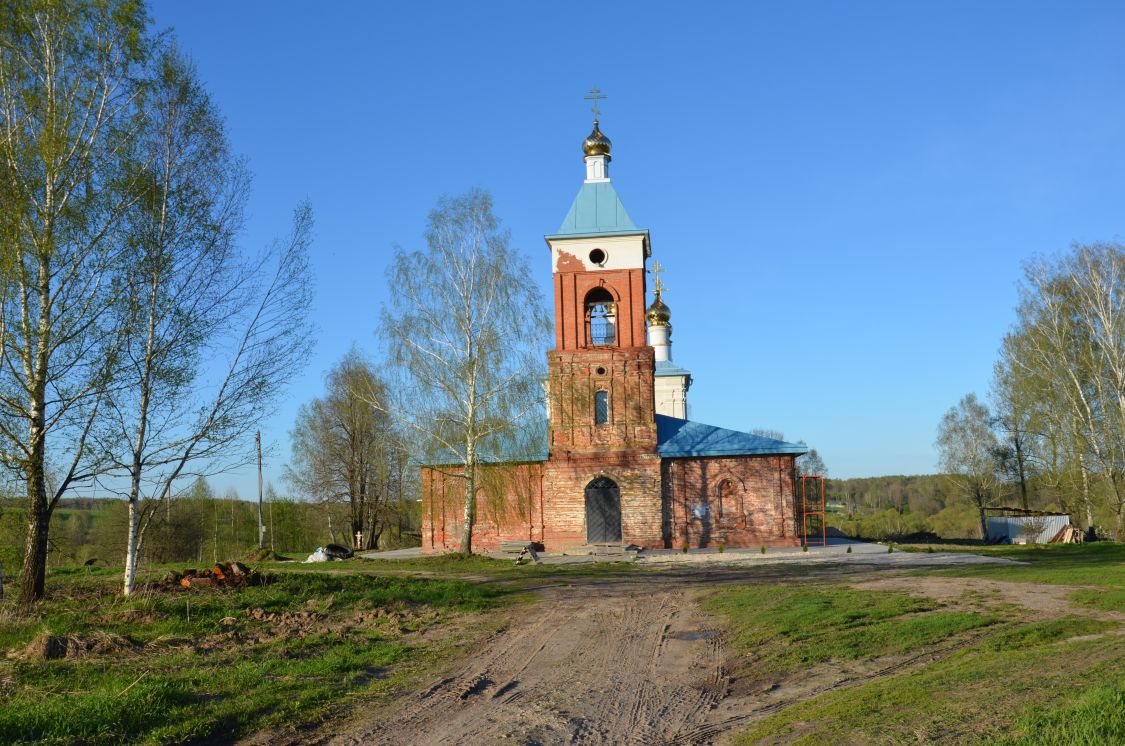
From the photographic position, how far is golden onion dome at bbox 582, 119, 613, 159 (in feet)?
92.5

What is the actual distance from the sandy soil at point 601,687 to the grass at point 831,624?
0.31 meters

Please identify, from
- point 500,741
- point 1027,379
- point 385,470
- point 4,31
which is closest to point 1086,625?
point 500,741

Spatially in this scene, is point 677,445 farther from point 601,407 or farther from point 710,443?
point 601,407

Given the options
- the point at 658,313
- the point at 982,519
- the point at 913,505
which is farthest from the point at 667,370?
the point at 913,505

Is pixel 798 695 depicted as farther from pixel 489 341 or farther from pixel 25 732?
pixel 489 341

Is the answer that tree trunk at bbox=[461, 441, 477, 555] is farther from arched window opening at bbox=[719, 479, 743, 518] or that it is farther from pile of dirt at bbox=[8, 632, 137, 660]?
pile of dirt at bbox=[8, 632, 137, 660]

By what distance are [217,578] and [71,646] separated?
18.5 feet

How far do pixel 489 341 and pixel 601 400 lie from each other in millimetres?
5718

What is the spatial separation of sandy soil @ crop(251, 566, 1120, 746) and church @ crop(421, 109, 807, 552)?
14024 mm

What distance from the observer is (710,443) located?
27094 mm

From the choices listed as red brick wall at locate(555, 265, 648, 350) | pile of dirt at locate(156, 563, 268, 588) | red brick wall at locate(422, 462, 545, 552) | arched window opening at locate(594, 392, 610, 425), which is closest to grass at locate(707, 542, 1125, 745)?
pile of dirt at locate(156, 563, 268, 588)

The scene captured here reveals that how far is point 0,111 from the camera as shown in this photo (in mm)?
11328

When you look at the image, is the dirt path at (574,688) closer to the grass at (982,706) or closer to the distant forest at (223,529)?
the grass at (982,706)

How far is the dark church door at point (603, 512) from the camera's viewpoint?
2623cm
